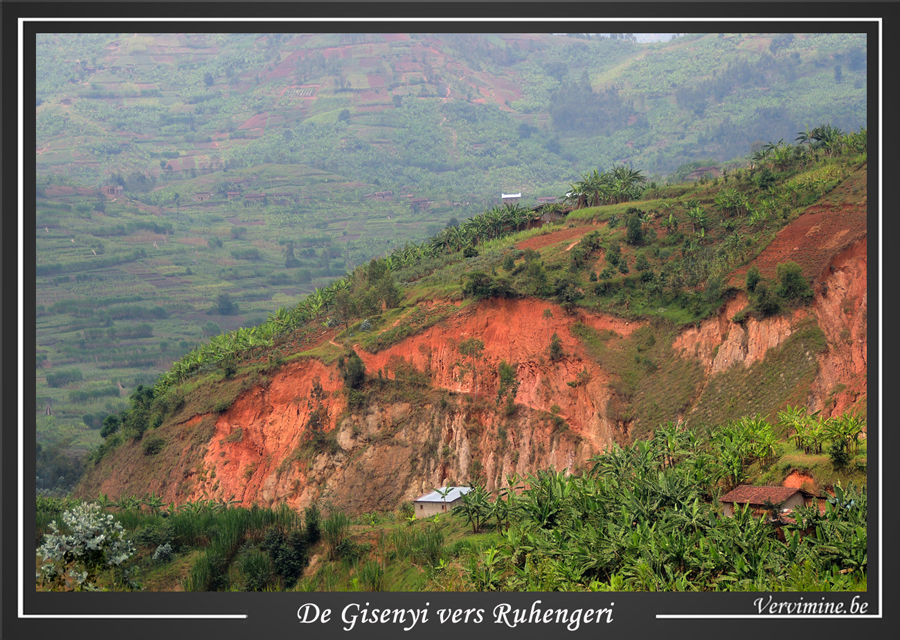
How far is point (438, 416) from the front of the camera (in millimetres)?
32625

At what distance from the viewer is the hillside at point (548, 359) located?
28.3m

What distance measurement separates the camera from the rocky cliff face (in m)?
30.0

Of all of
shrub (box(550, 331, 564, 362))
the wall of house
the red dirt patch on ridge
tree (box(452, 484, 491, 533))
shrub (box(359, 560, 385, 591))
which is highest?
the red dirt patch on ridge

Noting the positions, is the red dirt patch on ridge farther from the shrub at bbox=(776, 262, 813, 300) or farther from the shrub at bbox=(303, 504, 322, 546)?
the shrub at bbox=(303, 504, 322, 546)

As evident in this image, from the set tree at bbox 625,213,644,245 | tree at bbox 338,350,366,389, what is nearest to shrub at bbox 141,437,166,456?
tree at bbox 338,350,366,389

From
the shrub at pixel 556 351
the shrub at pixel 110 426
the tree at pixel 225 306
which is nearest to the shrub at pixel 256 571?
the shrub at pixel 556 351

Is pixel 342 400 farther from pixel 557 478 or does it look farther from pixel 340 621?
pixel 340 621

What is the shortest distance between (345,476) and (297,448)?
2540 mm

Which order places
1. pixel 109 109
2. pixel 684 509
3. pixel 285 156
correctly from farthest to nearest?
1. pixel 109 109
2. pixel 285 156
3. pixel 684 509

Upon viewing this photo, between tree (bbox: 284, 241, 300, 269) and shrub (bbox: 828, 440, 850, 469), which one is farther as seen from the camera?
tree (bbox: 284, 241, 300, 269)

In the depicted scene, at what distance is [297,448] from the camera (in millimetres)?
34031

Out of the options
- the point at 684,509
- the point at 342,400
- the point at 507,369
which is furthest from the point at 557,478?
the point at 342,400

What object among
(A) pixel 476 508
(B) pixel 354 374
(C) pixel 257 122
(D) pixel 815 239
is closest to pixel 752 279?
(D) pixel 815 239

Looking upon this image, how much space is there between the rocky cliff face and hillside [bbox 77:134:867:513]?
0.06 meters
